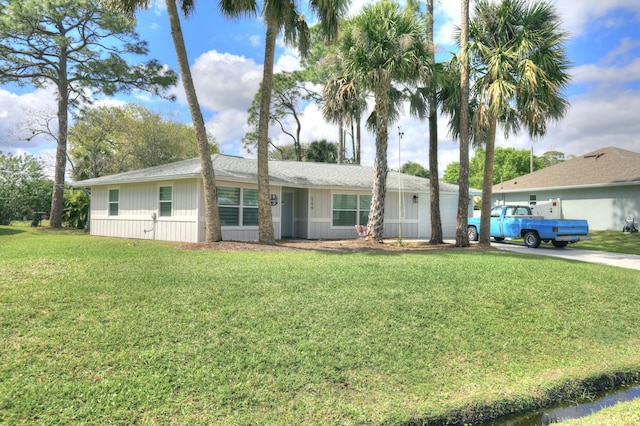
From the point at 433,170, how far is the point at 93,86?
19888 millimetres

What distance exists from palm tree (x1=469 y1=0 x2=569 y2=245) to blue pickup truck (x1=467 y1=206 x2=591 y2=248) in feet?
8.44

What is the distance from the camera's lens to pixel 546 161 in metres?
60.2

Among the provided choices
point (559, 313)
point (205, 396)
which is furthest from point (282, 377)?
point (559, 313)

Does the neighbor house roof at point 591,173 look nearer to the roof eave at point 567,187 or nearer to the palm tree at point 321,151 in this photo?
the roof eave at point 567,187

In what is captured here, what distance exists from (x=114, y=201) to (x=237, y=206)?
6.42 m

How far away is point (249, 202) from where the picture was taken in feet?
48.5

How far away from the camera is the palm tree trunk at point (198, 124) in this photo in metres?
11.4

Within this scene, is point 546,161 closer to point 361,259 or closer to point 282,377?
point 361,259

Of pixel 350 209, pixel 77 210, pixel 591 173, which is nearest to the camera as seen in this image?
pixel 350 209

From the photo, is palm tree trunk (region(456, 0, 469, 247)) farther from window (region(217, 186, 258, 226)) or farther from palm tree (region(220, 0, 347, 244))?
window (region(217, 186, 258, 226))

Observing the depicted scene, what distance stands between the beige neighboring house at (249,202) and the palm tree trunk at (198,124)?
1343 millimetres

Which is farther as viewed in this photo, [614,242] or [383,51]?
[614,242]

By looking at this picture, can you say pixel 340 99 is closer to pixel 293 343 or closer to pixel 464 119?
pixel 464 119

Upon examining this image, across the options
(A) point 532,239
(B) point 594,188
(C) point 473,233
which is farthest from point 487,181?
(B) point 594,188
